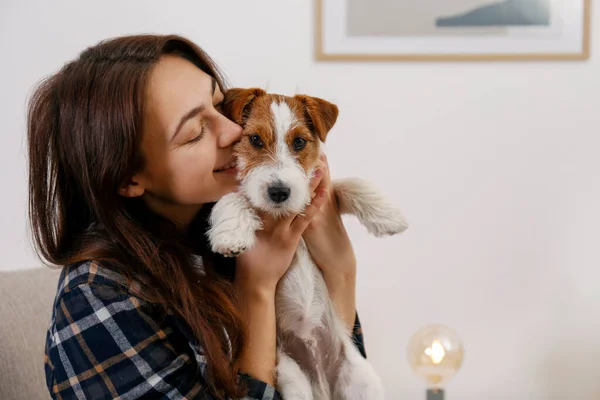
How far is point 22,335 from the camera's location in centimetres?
167

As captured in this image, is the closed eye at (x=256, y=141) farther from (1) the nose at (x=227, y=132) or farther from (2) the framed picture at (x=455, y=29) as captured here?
(2) the framed picture at (x=455, y=29)

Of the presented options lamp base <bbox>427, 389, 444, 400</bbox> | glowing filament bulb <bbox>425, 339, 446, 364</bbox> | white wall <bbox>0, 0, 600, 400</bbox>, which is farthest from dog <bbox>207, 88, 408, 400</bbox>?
white wall <bbox>0, 0, 600, 400</bbox>

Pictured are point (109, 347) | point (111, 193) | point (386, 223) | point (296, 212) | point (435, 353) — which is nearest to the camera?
point (109, 347)

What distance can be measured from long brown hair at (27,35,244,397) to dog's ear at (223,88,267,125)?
0.20 m

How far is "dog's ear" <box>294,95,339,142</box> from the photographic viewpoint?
61.1 inches

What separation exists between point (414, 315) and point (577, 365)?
759 millimetres

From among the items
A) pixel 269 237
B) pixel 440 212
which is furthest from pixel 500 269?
pixel 269 237

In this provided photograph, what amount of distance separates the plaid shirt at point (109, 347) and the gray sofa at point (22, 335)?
0.44m

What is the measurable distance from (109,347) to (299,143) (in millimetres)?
659

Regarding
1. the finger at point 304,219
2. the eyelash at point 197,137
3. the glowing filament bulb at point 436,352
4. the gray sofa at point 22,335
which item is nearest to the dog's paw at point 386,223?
the finger at point 304,219

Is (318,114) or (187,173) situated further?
(318,114)

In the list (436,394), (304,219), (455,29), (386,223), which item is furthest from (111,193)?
(455,29)

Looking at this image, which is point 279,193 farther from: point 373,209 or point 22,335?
point 22,335

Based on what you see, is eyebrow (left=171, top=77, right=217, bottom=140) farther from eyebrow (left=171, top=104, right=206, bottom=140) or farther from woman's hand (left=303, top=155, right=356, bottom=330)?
woman's hand (left=303, top=155, right=356, bottom=330)
